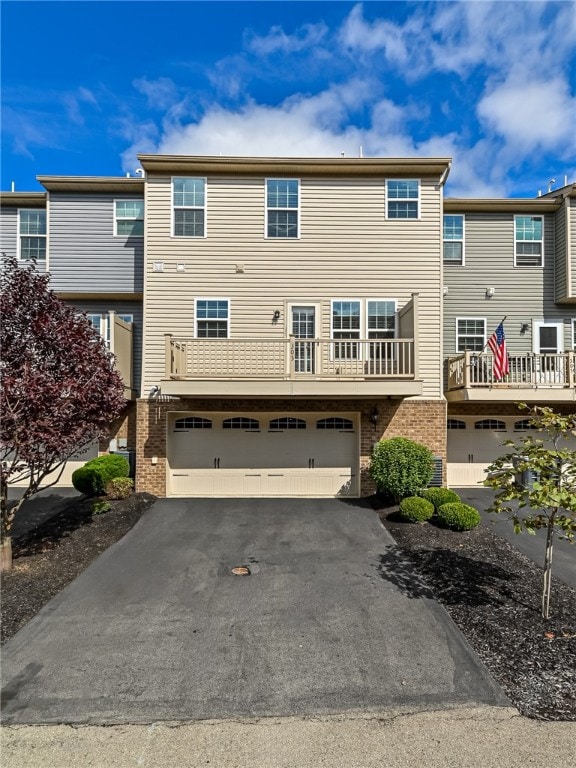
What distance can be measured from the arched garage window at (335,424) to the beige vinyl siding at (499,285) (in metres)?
4.03

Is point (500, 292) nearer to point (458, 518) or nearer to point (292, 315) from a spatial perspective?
point (292, 315)

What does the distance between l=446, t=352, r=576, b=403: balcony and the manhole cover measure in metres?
7.04

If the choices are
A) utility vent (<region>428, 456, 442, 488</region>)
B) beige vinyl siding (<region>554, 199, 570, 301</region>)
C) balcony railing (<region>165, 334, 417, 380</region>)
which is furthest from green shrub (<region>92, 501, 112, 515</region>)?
beige vinyl siding (<region>554, 199, 570, 301</region>)

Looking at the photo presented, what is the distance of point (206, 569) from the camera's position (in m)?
6.71

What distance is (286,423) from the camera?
1066 cm

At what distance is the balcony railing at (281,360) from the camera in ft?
30.7

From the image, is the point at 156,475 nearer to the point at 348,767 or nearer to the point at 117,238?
the point at 117,238

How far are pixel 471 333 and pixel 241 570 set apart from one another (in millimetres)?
9578

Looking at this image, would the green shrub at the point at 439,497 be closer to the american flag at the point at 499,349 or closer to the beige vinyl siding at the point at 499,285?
the american flag at the point at 499,349

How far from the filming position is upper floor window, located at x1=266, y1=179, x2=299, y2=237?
1095 cm

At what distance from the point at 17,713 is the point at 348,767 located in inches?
119

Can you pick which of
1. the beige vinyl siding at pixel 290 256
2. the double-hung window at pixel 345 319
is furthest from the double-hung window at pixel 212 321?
the double-hung window at pixel 345 319

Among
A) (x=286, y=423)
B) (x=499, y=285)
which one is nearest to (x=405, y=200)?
(x=499, y=285)

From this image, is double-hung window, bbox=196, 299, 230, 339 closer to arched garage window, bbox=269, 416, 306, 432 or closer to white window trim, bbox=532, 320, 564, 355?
arched garage window, bbox=269, 416, 306, 432
